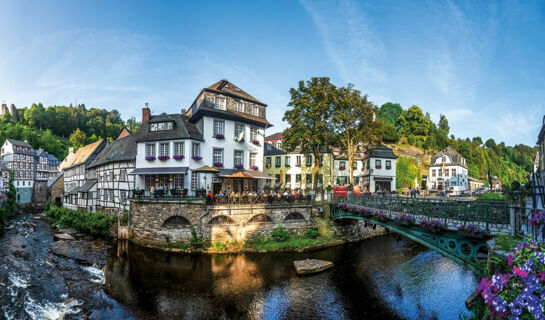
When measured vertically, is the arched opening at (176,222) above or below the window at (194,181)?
below

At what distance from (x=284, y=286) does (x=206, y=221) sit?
30.0ft

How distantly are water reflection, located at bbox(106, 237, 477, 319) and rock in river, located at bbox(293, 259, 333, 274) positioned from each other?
20.2 inches

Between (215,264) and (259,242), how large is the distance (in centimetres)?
465

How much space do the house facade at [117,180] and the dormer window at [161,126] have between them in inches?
150

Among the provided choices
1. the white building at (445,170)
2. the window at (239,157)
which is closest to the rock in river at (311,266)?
the window at (239,157)

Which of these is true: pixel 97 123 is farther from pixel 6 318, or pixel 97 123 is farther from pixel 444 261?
pixel 444 261

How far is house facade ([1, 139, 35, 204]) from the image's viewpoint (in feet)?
193

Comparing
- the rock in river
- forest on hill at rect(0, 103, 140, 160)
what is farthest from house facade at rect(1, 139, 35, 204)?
the rock in river

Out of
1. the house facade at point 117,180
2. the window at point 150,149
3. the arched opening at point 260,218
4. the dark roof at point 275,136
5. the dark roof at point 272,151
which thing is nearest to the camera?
the arched opening at point 260,218

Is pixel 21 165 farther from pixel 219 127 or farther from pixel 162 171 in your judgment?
pixel 219 127

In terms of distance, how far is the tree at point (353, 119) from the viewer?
90.5ft

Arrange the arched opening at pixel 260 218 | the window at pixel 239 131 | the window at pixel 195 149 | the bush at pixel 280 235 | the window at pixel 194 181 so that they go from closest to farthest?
the bush at pixel 280 235, the arched opening at pixel 260 218, the window at pixel 194 181, the window at pixel 195 149, the window at pixel 239 131

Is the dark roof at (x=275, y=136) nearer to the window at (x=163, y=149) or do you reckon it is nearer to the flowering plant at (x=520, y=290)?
the window at (x=163, y=149)

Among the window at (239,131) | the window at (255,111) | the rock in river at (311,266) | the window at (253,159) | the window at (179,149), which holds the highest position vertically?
the window at (255,111)
